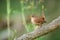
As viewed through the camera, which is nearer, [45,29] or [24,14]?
[45,29]

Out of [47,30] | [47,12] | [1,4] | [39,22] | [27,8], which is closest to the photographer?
[47,30]

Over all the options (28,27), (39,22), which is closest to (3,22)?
(28,27)

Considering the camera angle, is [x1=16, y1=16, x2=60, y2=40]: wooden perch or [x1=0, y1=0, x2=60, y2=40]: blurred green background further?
[x1=0, y1=0, x2=60, y2=40]: blurred green background

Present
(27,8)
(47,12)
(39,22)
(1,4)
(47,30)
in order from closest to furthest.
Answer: (47,30) < (39,22) < (27,8) < (47,12) < (1,4)

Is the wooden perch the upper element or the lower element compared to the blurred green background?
lower

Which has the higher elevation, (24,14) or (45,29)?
(24,14)

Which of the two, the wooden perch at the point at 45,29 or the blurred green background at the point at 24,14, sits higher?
the blurred green background at the point at 24,14

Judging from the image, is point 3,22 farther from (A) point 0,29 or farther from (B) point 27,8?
(B) point 27,8

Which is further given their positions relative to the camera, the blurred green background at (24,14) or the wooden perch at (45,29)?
the blurred green background at (24,14)
